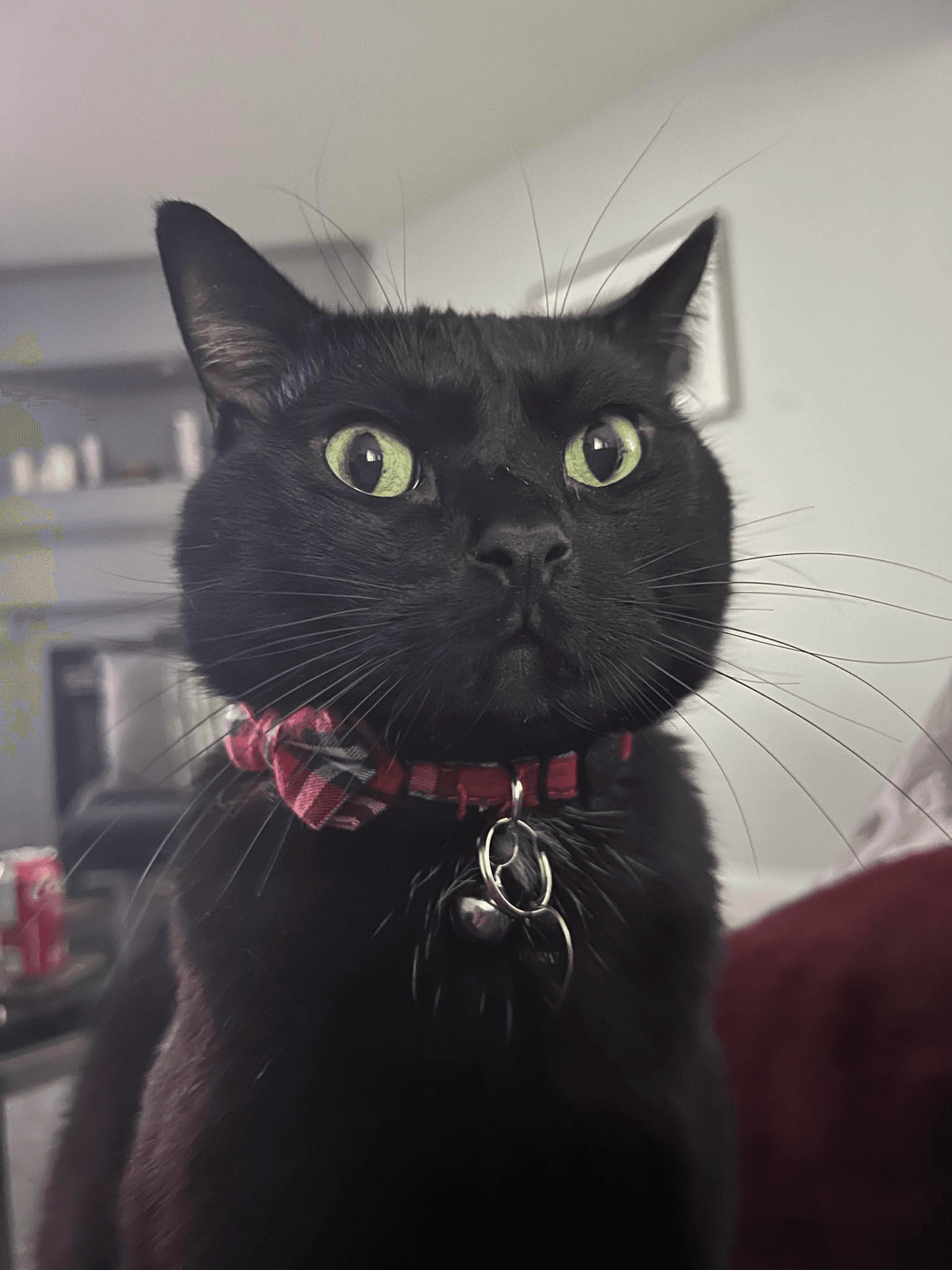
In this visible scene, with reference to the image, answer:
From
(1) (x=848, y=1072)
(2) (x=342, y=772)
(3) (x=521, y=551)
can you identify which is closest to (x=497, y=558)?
(3) (x=521, y=551)

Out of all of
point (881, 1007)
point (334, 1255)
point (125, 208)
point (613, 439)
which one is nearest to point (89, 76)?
point (125, 208)

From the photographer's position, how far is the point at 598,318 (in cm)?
47

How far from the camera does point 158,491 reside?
404 mm

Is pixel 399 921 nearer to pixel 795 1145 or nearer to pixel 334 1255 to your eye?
pixel 334 1255

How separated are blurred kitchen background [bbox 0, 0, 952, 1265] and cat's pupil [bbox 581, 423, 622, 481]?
0.09m

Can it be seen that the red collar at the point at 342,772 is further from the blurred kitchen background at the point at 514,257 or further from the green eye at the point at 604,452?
the green eye at the point at 604,452

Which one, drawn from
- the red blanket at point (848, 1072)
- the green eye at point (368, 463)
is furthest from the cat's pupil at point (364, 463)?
the red blanket at point (848, 1072)

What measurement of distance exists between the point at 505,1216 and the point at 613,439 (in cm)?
36

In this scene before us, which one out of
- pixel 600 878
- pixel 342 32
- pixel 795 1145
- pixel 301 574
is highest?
pixel 342 32

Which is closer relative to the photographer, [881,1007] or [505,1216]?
[505,1216]

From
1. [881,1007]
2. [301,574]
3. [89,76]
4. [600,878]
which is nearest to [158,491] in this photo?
[301,574]

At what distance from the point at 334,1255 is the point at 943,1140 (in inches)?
12.9

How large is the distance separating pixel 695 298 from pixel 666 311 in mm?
27

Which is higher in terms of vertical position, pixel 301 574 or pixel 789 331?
pixel 789 331
